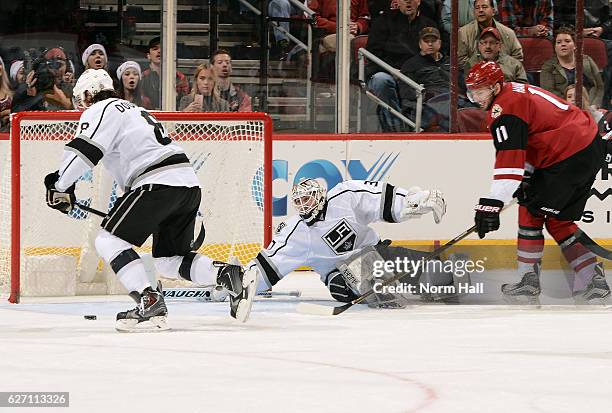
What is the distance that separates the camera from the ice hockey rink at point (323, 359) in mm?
3059

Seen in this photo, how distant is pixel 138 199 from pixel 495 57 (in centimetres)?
336

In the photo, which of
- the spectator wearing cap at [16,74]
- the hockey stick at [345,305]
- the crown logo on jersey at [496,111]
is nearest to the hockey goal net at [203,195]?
the hockey stick at [345,305]

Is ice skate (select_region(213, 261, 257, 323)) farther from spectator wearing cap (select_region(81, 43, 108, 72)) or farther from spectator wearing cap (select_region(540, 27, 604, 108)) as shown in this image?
spectator wearing cap (select_region(540, 27, 604, 108))

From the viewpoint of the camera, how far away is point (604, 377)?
344cm

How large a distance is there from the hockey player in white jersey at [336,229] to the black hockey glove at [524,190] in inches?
12.4

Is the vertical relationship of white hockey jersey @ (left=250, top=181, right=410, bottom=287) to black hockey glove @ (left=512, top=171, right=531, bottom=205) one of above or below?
below

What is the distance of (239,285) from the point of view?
4859 mm

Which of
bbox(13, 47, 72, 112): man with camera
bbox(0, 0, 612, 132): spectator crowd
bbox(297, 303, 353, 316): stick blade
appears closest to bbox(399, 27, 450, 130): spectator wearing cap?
bbox(0, 0, 612, 132): spectator crowd

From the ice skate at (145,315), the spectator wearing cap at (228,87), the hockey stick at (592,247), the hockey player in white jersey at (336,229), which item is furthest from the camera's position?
the spectator wearing cap at (228,87)

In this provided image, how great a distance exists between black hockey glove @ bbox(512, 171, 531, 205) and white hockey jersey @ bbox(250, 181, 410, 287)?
0.46 metres

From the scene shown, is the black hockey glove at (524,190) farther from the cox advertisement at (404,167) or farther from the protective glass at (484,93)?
the cox advertisement at (404,167)

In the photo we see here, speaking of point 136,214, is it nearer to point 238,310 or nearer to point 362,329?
point 238,310

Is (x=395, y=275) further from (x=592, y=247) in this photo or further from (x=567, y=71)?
(x=567, y=71)

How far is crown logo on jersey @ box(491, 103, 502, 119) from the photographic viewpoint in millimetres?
5379
